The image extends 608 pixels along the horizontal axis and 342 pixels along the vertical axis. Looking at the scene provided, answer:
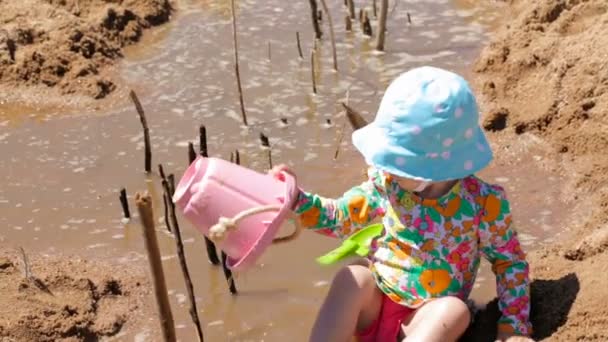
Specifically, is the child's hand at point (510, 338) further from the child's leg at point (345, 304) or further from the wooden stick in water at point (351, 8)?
the wooden stick in water at point (351, 8)

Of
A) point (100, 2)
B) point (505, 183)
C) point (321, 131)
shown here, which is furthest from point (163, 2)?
point (505, 183)

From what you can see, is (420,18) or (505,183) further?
(420,18)

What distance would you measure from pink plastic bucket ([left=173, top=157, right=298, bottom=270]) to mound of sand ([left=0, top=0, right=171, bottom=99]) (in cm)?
370

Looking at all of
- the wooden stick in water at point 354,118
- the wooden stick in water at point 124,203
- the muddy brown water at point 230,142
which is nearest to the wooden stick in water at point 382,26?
the muddy brown water at point 230,142

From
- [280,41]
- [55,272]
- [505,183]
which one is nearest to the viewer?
[55,272]

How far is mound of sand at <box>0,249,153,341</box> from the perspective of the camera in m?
4.08

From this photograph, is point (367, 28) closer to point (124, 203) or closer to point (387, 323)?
point (124, 203)

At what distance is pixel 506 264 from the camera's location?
11.0 ft

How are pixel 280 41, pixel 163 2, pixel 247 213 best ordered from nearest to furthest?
pixel 247 213 → pixel 280 41 → pixel 163 2

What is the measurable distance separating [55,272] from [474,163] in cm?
209

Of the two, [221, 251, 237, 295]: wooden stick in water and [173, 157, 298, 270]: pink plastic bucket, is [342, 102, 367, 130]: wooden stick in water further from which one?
[173, 157, 298, 270]: pink plastic bucket

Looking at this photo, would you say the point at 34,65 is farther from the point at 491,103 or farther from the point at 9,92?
the point at 491,103

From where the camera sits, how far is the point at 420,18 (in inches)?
316

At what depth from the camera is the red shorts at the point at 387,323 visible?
3406mm
